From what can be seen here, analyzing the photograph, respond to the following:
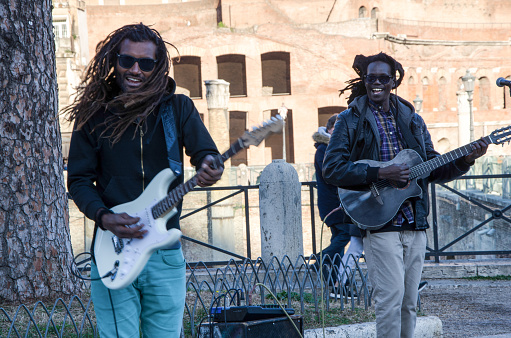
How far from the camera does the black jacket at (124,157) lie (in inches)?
101

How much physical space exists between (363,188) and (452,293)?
383 centimetres

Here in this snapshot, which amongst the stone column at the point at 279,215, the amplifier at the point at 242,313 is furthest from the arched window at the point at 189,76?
the amplifier at the point at 242,313

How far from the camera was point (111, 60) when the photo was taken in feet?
9.10

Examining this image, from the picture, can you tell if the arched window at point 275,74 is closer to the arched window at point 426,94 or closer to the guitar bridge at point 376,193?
the arched window at point 426,94

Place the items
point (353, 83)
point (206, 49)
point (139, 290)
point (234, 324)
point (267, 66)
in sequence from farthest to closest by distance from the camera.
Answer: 1. point (267, 66)
2. point (206, 49)
3. point (353, 83)
4. point (234, 324)
5. point (139, 290)

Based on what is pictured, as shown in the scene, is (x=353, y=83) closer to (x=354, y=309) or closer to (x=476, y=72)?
(x=354, y=309)

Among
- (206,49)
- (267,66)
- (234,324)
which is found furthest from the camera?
(267,66)

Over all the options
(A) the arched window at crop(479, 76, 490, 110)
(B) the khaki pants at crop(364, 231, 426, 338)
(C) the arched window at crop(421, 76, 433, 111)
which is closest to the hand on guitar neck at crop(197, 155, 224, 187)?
(B) the khaki pants at crop(364, 231, 426, 338)

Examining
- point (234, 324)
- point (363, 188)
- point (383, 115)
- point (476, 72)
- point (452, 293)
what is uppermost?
point (476, 72)

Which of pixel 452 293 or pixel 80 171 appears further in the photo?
pixel 452 293

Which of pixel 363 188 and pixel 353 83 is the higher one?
pixel 353 83

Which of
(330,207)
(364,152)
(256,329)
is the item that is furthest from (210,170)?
(330,207)

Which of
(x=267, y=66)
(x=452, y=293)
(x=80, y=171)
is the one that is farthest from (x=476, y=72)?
(x=80, y=171)

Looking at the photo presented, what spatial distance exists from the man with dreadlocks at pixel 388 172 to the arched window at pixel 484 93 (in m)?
38.7
